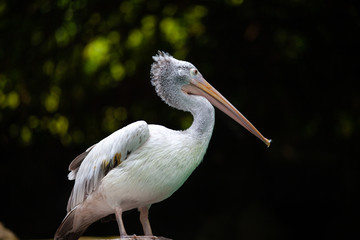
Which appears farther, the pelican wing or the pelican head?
the pelican head

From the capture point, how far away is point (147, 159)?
330cm

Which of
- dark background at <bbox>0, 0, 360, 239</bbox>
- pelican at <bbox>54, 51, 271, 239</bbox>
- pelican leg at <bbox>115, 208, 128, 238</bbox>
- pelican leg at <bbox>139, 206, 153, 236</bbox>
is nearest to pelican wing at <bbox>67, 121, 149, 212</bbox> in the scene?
pelican at <bbox>54, 51, 271, 239</bbox>

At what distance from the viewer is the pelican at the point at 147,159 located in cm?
326

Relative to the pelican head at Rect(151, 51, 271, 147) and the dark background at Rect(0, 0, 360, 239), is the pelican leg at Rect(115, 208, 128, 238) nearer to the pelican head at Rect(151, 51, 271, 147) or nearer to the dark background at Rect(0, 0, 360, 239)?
the pelican head at Rect(151, 51, 271, 147)

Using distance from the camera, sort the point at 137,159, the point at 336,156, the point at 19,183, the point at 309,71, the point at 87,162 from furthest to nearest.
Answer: the point at 19,183
the point at 336,156
the point at 309,71
the point at 87,162
the point at 137,159

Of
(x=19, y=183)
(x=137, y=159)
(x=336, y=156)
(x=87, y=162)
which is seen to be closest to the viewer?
(x=137, y=159)

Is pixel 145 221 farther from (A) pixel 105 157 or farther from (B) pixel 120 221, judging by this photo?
(A) pixel 105 157

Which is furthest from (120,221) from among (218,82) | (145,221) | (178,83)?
(218,82)

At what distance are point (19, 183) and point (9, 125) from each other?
998mm

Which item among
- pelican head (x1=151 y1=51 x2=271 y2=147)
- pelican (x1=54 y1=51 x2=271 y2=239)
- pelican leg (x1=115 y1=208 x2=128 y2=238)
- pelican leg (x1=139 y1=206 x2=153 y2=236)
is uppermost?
pelican head (x1=151 y1=51 x2=271 y2=147)

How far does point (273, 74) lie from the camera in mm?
6738

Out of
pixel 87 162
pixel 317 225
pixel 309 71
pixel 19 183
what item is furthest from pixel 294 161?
pixel 87 162

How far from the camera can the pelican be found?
3.26 metres

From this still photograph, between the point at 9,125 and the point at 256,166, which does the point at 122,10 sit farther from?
the point at 256,166
